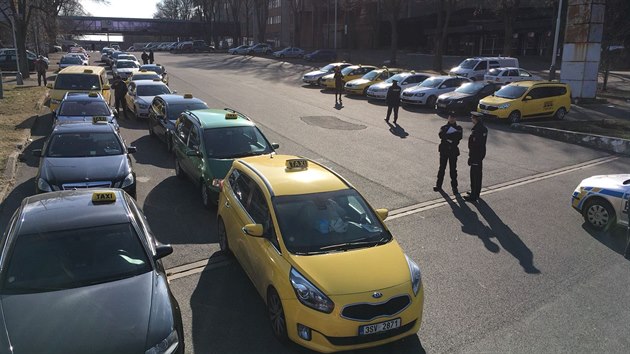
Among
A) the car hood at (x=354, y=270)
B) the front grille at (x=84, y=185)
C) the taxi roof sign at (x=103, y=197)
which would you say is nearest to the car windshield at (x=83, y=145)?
the front grille at (x=84, y=185)

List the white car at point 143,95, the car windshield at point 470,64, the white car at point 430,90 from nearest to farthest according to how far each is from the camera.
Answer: the white car at point 143,95 < the white car at point 430,90 < the car windshield at point 470,64

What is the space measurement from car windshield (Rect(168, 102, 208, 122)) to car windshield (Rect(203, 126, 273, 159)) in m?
4.47

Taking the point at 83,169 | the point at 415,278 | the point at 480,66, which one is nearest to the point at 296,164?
the point at 415,278

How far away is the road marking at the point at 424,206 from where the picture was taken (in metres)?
6.91

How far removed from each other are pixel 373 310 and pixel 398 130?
554 inches

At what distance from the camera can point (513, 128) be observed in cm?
1914

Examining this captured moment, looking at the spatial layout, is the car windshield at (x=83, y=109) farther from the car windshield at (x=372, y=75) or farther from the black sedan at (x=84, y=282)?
the car windshield at (x=372, y=75)

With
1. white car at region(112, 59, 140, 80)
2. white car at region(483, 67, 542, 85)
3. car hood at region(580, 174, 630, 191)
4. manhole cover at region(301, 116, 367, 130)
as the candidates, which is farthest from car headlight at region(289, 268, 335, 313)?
white car at region(112, 59, 140, 80)

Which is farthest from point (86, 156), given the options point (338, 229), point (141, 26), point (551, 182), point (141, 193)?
point (141, 26)

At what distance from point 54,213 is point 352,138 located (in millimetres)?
12107

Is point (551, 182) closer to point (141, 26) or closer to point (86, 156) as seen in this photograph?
point (86, 156)

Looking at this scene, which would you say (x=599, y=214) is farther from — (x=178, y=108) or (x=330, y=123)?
(x=330, y=123)

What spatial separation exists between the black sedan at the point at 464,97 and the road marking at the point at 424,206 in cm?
786

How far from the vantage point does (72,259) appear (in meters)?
4.82
